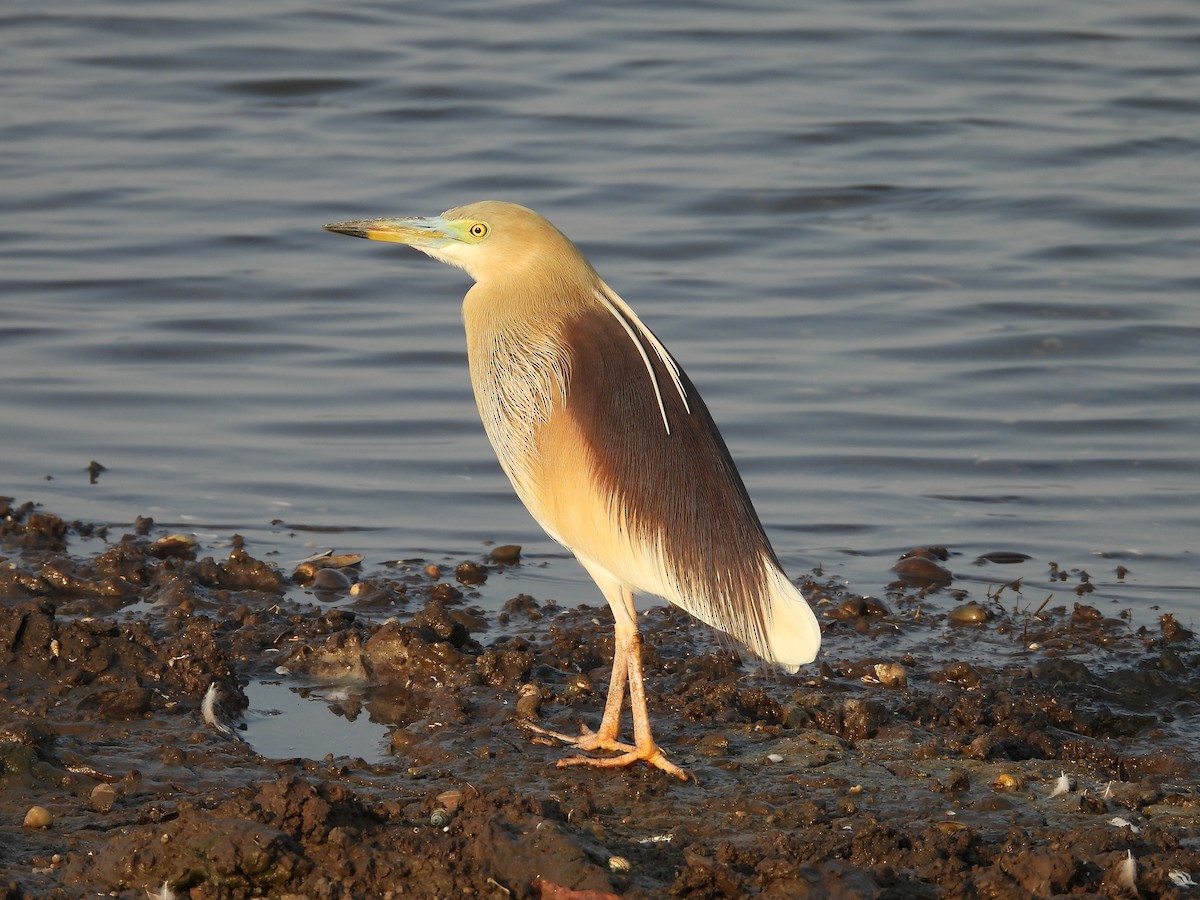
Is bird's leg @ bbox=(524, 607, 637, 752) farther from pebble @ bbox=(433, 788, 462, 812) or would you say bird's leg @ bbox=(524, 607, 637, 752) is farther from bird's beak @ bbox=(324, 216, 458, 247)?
bird's beak @ bbox=(324, 216, 458, 247)

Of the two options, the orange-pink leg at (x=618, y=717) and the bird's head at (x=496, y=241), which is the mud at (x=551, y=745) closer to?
the orange-pink leg at (x=618, y=717)

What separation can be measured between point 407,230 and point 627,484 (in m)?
1.35

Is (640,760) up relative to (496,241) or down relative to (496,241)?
down

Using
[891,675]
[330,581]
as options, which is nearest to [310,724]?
[330,581]

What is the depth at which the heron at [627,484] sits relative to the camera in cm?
506

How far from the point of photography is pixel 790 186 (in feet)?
46.7

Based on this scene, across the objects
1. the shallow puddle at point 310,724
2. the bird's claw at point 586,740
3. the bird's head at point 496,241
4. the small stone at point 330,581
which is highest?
the bird's head at point 496,241

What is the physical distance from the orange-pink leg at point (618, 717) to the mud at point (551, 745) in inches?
2.4

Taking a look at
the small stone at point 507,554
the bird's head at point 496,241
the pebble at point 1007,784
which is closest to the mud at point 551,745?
the pebble at point 1007,784

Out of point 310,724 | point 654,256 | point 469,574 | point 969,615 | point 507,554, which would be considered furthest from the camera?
point 654,256

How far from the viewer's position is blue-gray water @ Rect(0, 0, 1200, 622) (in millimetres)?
8609

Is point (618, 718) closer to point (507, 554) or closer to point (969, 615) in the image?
point (969, 615)

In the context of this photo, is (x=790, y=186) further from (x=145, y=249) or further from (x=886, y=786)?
(x=886, y=786)

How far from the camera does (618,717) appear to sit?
5.10 meters
